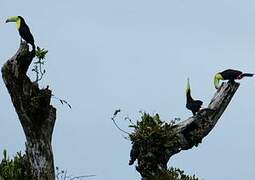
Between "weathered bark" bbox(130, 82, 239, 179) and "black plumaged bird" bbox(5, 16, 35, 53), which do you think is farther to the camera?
"weathered bark" bbox(130, 82, 239, 179)

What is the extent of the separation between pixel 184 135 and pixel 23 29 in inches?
162

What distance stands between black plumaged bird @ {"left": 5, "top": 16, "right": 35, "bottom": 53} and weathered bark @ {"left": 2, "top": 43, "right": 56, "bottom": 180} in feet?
1.81

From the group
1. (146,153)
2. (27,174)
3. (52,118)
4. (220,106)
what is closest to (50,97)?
(52,118)

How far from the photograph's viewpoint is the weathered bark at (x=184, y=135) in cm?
1384

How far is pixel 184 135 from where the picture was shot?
14.1 meters

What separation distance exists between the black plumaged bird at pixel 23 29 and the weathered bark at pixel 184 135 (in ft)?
10.9

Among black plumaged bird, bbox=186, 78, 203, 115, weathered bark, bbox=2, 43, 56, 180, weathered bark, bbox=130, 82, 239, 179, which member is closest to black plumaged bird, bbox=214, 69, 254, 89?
weathered bark, bbox=130, 82, 239, 179

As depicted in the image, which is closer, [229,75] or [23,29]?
[23,29]

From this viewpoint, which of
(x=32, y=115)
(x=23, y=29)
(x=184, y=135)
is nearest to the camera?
(x=32, y=115)

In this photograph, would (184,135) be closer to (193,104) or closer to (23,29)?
(193,104)

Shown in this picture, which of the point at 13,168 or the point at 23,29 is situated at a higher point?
the point at 23,29

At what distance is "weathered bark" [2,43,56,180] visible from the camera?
12047mm

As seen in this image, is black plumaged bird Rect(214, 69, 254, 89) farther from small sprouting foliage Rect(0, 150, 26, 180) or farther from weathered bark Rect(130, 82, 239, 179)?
small sprouting foliage Rect(0, 150, 26, 180)

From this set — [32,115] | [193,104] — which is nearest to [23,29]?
[32,115]
